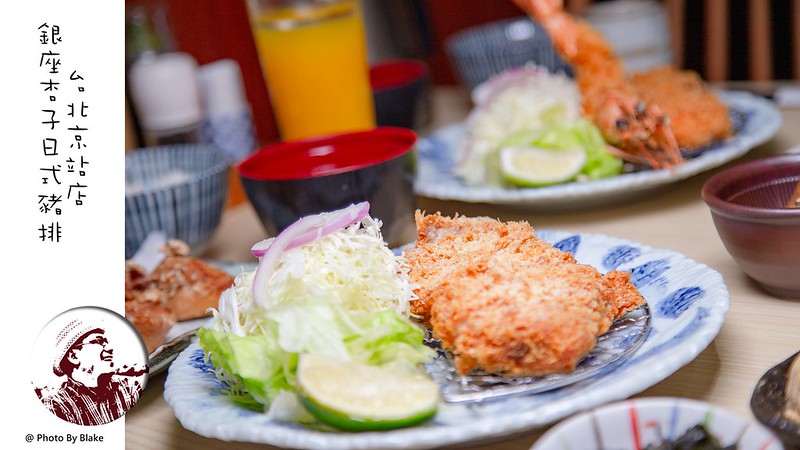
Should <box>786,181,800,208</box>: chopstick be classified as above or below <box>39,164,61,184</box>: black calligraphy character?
below

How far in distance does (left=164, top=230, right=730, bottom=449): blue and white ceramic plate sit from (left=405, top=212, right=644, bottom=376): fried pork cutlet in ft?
0.17

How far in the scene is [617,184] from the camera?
5.98 ft

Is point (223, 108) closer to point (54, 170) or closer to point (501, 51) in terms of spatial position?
point (501, 51)

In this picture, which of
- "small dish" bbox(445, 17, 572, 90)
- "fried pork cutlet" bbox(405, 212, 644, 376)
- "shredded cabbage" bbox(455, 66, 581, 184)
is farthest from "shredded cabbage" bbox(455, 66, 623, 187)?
"fried pork cutlet" bbox(405, 212, 644, 376)

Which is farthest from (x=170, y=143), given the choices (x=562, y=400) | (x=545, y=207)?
(x=562, y=400)

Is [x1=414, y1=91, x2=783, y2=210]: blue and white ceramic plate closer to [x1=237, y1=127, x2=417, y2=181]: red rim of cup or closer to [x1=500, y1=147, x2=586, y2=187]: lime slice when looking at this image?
[x1=500, y1=147, x2=586, y2=187]: lime slice

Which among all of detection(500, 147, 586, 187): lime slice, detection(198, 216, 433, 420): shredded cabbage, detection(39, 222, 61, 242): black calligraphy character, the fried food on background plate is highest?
detection(39, 222, 61, 242): black calligraphy character

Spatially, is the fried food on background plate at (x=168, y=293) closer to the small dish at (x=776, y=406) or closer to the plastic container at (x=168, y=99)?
the small dish at (x=776, y=406)

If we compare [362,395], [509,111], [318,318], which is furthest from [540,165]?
[362,395]

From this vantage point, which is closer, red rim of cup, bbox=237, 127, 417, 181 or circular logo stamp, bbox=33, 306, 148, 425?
circular logo stamp, bbox=33, 306, 148, 425

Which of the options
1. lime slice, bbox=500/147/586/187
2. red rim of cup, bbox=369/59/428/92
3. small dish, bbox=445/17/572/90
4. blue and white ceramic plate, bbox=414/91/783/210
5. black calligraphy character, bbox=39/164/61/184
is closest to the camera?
black calligraphy character, bbox=39/164/61/184

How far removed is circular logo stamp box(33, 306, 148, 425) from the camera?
4.25 ft

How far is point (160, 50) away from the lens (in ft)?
10.9

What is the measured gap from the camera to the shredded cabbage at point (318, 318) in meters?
1.10
